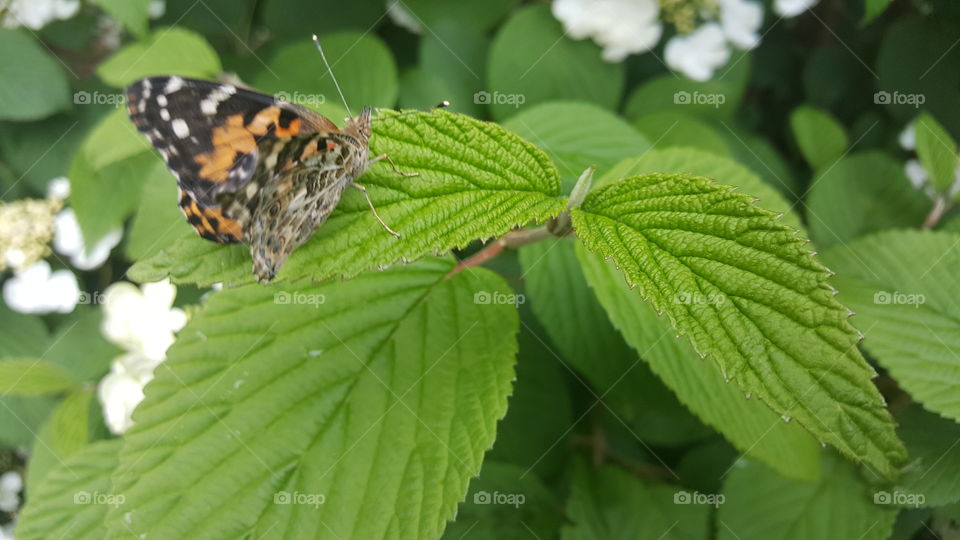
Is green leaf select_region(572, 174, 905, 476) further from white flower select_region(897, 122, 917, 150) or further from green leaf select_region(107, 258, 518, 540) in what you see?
white flower select_region(897, 122, 917, 150)

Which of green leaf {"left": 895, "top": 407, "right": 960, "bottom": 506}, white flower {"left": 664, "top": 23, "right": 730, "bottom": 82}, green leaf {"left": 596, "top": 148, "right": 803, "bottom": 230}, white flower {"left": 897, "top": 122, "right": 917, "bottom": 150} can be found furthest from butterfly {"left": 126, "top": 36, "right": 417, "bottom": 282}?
white flower {"left": 897, "top": 122, "right": 917, "bottom": 150}

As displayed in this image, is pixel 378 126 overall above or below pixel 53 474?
above

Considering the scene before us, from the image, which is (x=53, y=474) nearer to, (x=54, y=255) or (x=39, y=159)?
(x=54, y=255)

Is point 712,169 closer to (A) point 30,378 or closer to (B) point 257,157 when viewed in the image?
(B) point 257,157

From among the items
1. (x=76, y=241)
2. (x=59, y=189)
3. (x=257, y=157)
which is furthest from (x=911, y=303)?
(x=59, y=189)

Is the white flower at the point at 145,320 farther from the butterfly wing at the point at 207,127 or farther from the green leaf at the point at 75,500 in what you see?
the butterfly wing at the point at 207,127

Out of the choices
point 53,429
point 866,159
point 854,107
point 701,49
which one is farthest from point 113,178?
point 854,107
